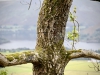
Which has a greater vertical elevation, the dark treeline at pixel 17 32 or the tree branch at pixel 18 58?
the tree branch at pixel 18 58

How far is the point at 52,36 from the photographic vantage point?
1993 mm

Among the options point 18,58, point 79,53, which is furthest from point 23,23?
point 18,58

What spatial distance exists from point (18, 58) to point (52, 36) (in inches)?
14.9

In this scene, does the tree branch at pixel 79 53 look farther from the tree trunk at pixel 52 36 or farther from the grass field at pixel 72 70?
the grass field at pixel 72 70

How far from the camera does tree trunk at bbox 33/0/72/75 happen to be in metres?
1.98

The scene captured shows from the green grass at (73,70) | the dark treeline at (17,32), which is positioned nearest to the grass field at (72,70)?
the green grass at (73,70)

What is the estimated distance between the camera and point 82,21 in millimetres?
33031

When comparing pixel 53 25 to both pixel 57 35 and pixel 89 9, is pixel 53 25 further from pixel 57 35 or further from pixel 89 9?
pixel 89 9

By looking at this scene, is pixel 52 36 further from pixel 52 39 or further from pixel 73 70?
pixel 73 70

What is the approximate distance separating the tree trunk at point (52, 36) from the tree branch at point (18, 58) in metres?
0.12

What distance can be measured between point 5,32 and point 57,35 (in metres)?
32.7

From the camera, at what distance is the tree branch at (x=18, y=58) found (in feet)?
5.25

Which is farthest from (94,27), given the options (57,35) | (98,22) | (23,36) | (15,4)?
(57,35)

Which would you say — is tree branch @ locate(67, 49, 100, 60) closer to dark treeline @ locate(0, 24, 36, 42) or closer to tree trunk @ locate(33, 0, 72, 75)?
tree trunk @ locate(33, 0, 72, 75)
